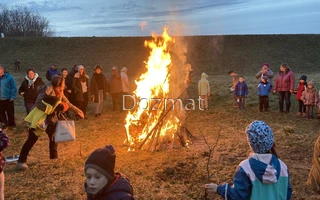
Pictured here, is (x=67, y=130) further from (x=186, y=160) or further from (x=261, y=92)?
(x=261, y=92)

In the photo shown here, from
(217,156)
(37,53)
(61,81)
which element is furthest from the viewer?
(37,53)

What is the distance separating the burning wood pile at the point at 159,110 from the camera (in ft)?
25.2

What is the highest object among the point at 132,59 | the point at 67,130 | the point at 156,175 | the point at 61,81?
the point at 132,59

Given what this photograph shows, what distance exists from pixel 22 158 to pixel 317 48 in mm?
36139

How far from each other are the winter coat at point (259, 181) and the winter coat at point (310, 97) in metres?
8.46

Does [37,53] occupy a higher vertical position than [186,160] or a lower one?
higher

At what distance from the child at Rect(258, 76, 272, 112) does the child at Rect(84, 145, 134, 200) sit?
9759 mm

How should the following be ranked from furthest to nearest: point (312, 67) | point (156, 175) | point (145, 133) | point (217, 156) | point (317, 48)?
point (317, 48)
point (312, 67)
point (145, 133)
point (217, 156)
point (156, 175)

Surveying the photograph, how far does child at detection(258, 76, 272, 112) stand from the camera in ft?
37.8

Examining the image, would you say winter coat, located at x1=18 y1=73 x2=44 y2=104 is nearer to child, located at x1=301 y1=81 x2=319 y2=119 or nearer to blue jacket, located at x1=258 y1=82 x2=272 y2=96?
blue jacket, located at x1=258 y1=82 x2=272 y2=96

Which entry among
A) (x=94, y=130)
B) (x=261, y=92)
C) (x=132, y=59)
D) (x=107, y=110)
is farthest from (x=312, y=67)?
(x=94, y=130)

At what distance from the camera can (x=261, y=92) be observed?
1162 cm

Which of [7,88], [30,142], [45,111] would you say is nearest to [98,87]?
[7,88]

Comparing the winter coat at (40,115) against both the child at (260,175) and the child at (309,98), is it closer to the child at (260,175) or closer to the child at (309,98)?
the child at (260,175)
